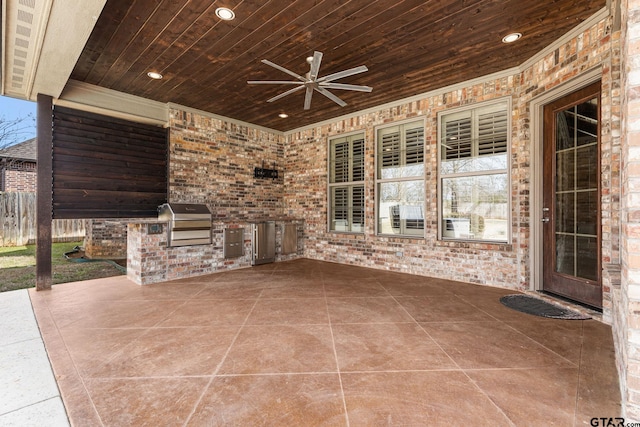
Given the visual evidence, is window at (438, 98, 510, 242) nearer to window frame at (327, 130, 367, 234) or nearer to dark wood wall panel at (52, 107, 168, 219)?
window frame at (327, 130, 367, 234)

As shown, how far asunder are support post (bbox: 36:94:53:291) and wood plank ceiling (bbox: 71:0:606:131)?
730mm

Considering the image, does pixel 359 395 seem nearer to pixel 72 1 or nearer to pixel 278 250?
pixel 72 1

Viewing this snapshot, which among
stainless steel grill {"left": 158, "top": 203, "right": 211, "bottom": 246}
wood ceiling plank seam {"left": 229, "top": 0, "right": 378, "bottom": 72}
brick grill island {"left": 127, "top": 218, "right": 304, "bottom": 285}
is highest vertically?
wood ceiling plank seam {"left": 229, "top": 0, "right": 378, "bottom": 72}

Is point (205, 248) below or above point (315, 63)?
below

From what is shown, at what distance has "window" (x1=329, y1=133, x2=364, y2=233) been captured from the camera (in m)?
6.18

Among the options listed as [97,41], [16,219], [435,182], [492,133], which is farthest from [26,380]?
[16,219]

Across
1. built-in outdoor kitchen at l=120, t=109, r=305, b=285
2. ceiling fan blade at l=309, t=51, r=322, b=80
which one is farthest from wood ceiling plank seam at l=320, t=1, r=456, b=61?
built-in outdoor kitchen at l=120, t=109, r=305, b=285

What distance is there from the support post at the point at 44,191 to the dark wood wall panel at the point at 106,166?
0.45 feet

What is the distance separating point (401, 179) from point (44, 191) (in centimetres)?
562

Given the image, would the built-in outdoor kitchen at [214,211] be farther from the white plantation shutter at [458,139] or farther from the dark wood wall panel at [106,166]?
the white plantation shutter at [458,139]

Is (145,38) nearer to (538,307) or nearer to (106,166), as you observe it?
(106,166)

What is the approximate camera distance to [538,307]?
3.35 m

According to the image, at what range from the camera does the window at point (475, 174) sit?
14.5ft

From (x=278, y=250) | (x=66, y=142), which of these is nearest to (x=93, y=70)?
(x=66, y=142)
